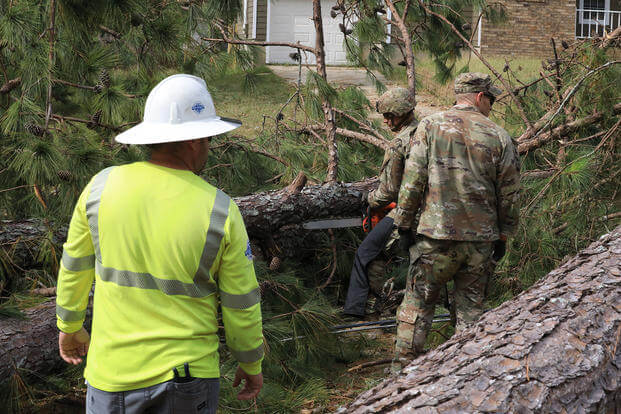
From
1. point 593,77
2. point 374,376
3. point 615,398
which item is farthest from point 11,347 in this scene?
point 593,77

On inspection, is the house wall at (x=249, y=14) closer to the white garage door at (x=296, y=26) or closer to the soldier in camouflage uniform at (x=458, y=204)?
the white garage door at (x=296, y=26)

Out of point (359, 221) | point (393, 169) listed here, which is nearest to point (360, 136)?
point (359, 221)

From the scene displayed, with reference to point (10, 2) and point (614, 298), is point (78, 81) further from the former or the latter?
point (614, 298)

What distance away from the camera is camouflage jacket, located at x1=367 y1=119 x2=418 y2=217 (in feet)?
12.3

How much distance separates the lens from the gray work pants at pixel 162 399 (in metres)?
1.90

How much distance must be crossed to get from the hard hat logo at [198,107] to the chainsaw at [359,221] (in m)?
2.42

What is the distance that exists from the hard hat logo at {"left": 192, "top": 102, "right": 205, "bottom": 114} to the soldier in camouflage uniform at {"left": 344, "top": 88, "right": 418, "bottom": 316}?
186 centimetres

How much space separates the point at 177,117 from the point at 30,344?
1667 mm

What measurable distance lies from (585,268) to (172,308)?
1.95 metres

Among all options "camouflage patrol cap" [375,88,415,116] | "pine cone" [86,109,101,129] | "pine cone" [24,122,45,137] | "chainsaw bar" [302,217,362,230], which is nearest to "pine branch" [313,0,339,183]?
Result: "chainsaw bar" [302,217,362,230]

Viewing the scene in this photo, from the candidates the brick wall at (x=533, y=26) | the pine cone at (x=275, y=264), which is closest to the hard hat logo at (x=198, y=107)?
the pine cone at (x=275, y=264)

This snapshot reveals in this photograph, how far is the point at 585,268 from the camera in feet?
9.84

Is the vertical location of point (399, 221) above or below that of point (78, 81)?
below

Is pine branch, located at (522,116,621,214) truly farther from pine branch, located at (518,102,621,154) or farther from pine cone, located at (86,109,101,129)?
pine cone, located at (86,109,101,129)
